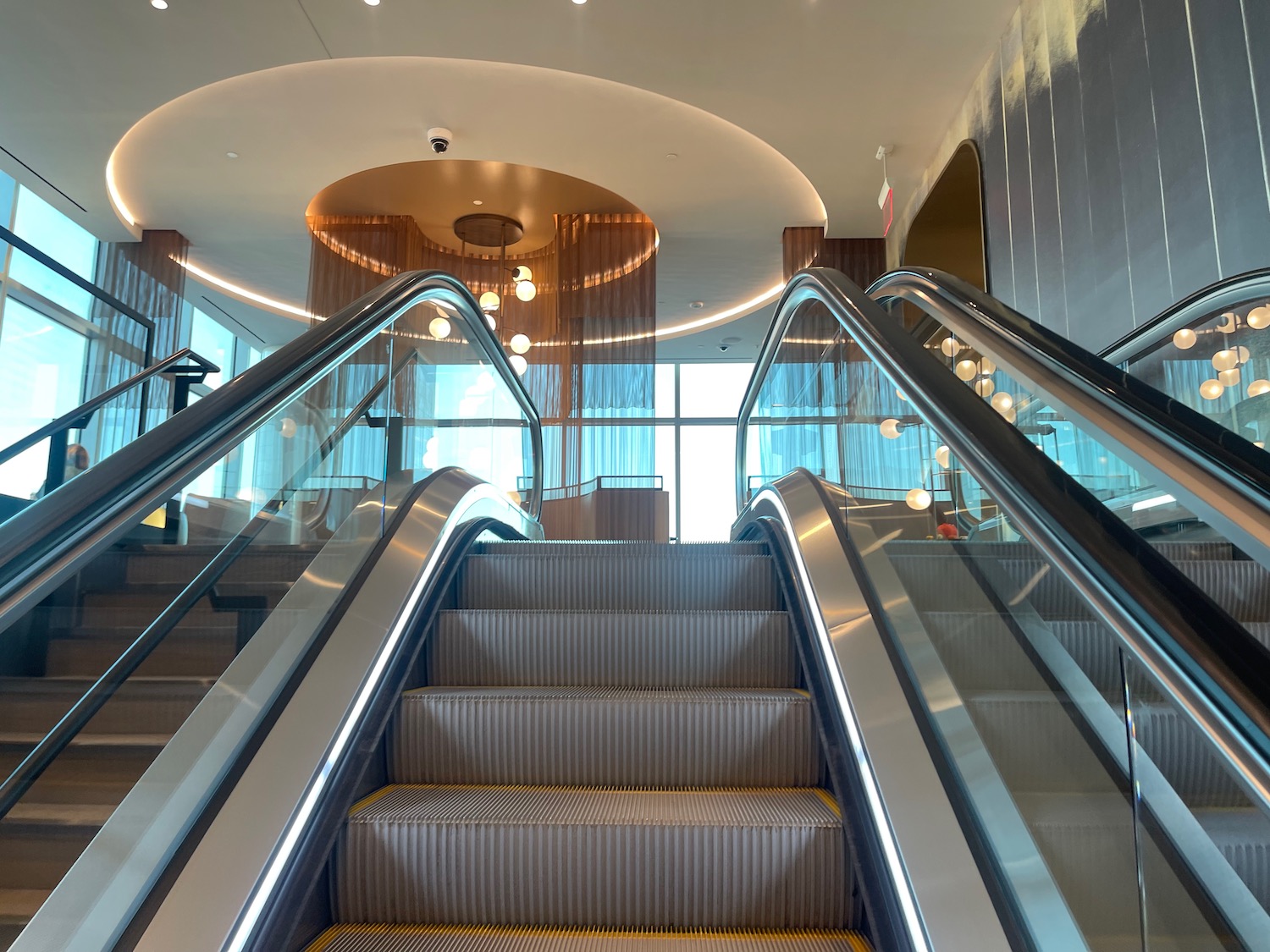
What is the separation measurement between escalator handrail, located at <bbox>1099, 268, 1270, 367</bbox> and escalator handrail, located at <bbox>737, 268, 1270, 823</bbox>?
198 centimetres

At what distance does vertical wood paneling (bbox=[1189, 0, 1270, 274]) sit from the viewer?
11.9ft

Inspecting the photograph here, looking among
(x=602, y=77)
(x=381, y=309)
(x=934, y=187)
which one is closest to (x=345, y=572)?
(x=381, y=309)

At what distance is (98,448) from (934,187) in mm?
6640

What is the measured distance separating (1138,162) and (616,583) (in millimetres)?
3571

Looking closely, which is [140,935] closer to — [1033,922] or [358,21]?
[1033,922]

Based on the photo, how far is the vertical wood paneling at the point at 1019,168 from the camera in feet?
19.3

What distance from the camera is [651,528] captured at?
9.61m

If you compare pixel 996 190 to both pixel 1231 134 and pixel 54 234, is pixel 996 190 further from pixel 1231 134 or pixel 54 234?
pixel 54 234

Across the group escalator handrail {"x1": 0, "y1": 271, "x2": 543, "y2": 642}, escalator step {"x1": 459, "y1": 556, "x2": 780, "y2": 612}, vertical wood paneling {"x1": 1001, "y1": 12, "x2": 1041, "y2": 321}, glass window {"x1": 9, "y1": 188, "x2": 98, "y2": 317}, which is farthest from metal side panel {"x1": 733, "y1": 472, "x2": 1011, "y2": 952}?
glass window {"x1": 9, "y1": 188, "x2": 98, "y2": 317}

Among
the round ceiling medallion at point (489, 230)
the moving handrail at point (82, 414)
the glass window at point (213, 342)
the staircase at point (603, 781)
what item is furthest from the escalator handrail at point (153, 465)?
the glass window at point (213, 342)

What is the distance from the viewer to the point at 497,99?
736 cm

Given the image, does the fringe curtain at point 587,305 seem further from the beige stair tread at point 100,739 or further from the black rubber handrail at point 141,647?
the beige stair tread at point 100,739

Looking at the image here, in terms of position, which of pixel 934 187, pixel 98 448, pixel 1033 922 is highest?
pixel 934 187

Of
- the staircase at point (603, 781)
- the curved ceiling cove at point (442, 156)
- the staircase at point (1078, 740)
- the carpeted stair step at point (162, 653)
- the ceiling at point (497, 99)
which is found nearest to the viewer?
the staircase at point (1078, 740)
